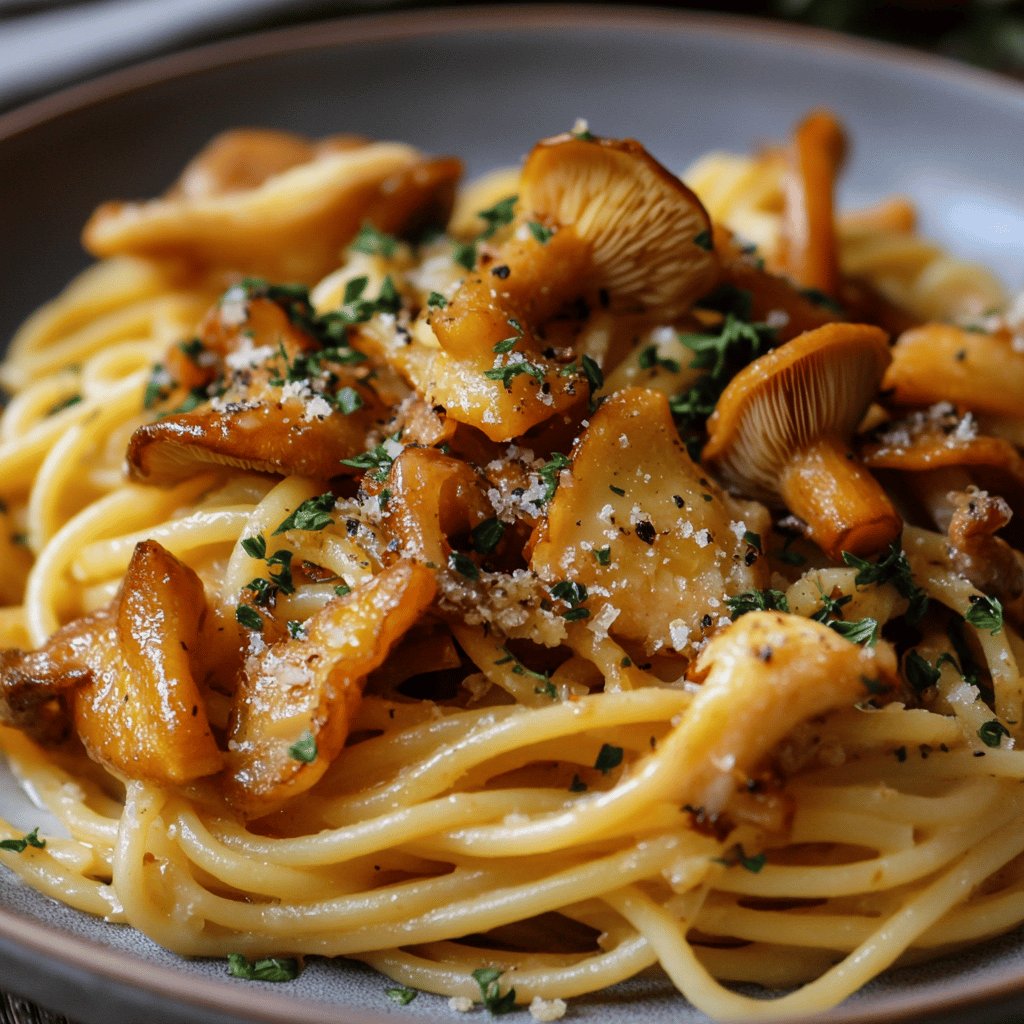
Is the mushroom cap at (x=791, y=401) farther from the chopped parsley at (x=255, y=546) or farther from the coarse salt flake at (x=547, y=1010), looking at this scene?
the coarse salt flake at (x=547, y=1010)

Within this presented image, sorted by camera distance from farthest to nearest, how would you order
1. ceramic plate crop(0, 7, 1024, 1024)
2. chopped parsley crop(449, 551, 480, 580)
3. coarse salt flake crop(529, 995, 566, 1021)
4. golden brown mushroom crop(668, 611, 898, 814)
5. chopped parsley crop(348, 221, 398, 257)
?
ceramic plate crop(0, 7, 1024, 1024), chopped parsley crop(348, 221, 398, 257), chopped parsley crop(449, 551, 480, 580), coarse salt flake crop(529, 995, 566, 1021), golden brown mushroom crop(668, 611, 898, 814)

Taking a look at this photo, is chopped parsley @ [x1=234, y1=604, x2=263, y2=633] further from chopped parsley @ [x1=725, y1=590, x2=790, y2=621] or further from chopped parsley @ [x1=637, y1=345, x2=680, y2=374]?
chopped parsley @ [x1=637, y1=345, x2=680, y2=374]

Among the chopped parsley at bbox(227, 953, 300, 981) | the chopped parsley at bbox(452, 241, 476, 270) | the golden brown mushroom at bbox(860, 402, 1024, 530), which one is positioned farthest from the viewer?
the chopped parsley at bbox(452, 241, 476, 270)

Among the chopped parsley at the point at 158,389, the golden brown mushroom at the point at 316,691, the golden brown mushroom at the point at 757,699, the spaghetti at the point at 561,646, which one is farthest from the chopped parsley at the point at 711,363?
the chopped parsley at the point at 158,389

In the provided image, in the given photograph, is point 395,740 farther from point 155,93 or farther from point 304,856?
point 155,93

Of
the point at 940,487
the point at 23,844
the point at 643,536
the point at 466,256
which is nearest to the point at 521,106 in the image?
the point at 466,256

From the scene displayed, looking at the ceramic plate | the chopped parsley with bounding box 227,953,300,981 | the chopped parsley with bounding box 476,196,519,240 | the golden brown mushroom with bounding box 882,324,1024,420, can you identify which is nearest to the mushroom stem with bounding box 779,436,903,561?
the golden brown mushroom with bounding box 882,324,1024,420

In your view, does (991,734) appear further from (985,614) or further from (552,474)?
(552,474)
